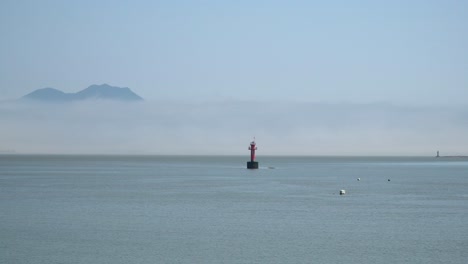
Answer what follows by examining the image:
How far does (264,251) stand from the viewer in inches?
1328

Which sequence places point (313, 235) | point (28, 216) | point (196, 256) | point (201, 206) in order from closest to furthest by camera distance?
point (196, 256), point (313, 235), point (28, 216), point (201, 206)

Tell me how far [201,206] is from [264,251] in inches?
881

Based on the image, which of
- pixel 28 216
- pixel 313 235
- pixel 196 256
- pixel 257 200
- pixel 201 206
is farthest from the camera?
pixel 257 200

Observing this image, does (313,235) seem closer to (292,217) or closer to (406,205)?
(292,217)

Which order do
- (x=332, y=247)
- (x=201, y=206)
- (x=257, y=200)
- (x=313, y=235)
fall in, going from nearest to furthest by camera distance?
(x=332, y=247), (x=313, y=235), (x=201, y=206), (x=257, y=200)

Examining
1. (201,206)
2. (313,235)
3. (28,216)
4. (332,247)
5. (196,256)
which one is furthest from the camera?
(201,206)

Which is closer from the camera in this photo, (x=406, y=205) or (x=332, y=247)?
(x=332, y=247)

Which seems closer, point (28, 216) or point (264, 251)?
point (264, 251)

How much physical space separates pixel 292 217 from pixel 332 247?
496 inches

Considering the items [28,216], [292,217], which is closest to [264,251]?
[292,217]

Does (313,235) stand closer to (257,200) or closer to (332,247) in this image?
(332,247)

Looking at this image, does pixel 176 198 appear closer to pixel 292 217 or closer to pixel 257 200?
pixel 257 200

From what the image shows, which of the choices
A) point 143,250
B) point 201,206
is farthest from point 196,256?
point 201,206

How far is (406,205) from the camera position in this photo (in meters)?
58.3
